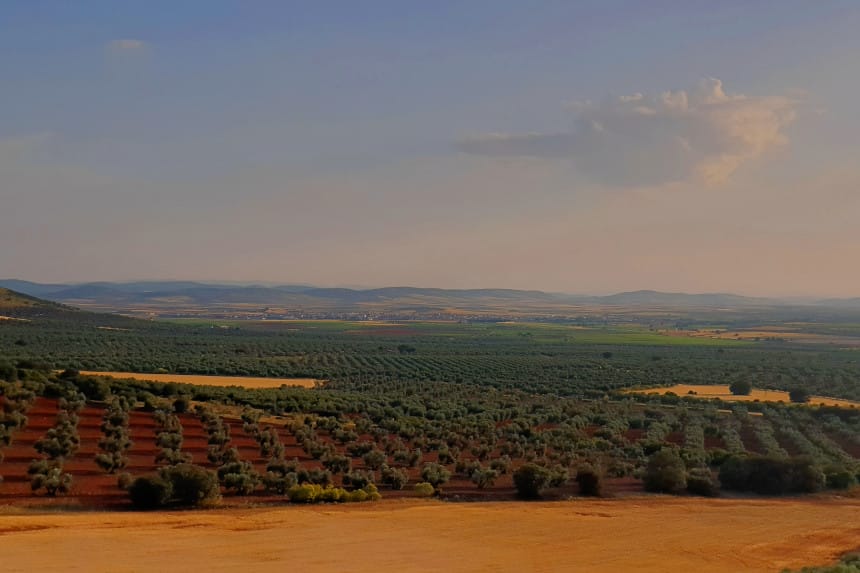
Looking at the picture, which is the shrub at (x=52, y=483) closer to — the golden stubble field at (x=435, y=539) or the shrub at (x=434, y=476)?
the golden stubble field at (x=435, y=539)

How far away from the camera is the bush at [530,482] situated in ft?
92.0

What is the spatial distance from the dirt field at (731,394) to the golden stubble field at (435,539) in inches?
1580

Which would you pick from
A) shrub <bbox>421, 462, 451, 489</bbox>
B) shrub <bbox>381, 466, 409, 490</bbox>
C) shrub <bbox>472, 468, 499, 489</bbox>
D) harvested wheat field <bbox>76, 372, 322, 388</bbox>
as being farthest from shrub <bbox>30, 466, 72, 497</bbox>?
harvested wheat field <bbox>76, 372, 322, 388</bbox>

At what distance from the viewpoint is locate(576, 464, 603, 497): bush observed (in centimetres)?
2870

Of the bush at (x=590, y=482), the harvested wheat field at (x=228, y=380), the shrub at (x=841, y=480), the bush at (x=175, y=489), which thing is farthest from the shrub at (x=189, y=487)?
the harvested wheat field at (x=228, y=380)

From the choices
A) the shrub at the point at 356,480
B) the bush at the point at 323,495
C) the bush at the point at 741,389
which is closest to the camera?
the bush at the point at 323,495

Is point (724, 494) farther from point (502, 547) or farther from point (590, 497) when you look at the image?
point (502, 547)

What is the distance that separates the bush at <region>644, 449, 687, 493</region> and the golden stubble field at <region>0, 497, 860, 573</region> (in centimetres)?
→ 318

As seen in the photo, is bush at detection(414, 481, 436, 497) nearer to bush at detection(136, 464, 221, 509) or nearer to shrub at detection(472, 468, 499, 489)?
shrub at detection(472, 468, 499, 489)

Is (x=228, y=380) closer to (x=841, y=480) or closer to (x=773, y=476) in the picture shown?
(x=773, y=476)

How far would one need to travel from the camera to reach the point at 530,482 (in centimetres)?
2803

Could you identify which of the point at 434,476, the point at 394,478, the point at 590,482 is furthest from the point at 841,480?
the point at 394,478

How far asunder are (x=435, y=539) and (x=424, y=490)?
22.4 ft

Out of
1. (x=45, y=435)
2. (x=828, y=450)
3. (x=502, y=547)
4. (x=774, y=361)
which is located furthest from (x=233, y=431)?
(x=774, y=361)
